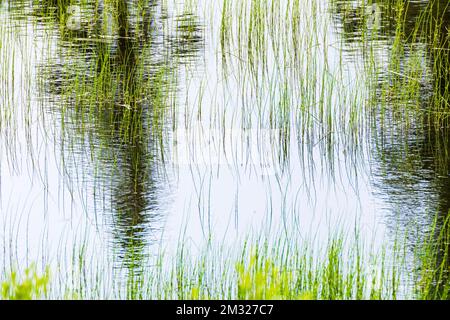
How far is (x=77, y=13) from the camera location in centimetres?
664

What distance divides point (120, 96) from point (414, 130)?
5.90ft

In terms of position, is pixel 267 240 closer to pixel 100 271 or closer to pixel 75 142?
pixel 100 271

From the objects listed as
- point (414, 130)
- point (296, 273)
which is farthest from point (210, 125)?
point (296, 273)

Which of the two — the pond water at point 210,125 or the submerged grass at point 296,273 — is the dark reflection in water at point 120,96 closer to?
the pond water at point 210,125

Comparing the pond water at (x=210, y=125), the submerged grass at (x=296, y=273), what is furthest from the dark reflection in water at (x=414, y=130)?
the submerged grass at (x=296, y=273)

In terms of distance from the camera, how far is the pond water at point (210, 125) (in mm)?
4258

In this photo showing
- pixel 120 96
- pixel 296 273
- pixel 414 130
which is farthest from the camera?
pixel 120 96

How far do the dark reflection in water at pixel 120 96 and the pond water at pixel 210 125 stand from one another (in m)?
0.01

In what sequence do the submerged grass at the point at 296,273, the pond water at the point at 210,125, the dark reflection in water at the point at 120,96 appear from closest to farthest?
1. the submerged grass at the point at 296,273
2. the pond water at the point at 210,125
3. the dark reflection in water at the point at 120,96

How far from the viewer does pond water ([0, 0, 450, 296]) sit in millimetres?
4258

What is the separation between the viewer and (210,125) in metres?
5.34

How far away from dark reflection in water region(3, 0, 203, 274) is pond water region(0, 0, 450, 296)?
12mm

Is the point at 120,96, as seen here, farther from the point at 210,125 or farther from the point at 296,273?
the point at 296,273

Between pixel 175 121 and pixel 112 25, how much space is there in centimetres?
147
